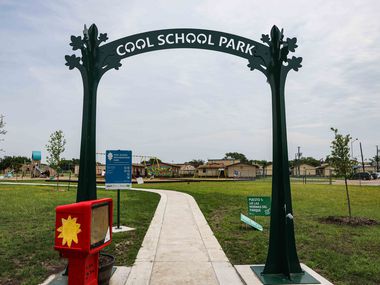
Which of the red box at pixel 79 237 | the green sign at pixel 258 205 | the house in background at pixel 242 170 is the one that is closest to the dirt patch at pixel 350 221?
the green sign at pixel 258 205

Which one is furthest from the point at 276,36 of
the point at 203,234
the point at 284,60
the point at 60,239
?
the point at 203,234

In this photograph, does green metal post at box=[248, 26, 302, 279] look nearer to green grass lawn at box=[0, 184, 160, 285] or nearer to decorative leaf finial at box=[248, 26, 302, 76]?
decorative leaf finial at box=[248, 26, 302, 76]

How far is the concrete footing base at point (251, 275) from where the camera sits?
15.2ft

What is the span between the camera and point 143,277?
489cm

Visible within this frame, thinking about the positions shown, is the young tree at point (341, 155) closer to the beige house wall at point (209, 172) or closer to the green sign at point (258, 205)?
the green sign at point (258, 205)

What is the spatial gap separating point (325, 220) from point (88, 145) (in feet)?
28.5

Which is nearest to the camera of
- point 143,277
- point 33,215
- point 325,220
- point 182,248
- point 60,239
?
point 60,239

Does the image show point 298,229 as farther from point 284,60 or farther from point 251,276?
point 284,60

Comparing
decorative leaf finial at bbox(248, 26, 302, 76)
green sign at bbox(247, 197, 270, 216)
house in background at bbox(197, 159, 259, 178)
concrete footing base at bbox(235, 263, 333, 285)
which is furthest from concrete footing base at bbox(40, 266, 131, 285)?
house in background at bbox(197, 159, 259, 178)

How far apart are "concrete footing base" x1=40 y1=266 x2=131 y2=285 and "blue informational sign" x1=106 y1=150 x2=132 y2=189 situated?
4.09 metres

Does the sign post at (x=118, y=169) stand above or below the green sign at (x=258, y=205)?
above

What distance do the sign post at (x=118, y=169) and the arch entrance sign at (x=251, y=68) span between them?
4.15 m

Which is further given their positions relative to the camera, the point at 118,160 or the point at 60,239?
the point at 118,160

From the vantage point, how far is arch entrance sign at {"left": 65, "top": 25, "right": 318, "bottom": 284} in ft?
16.1
